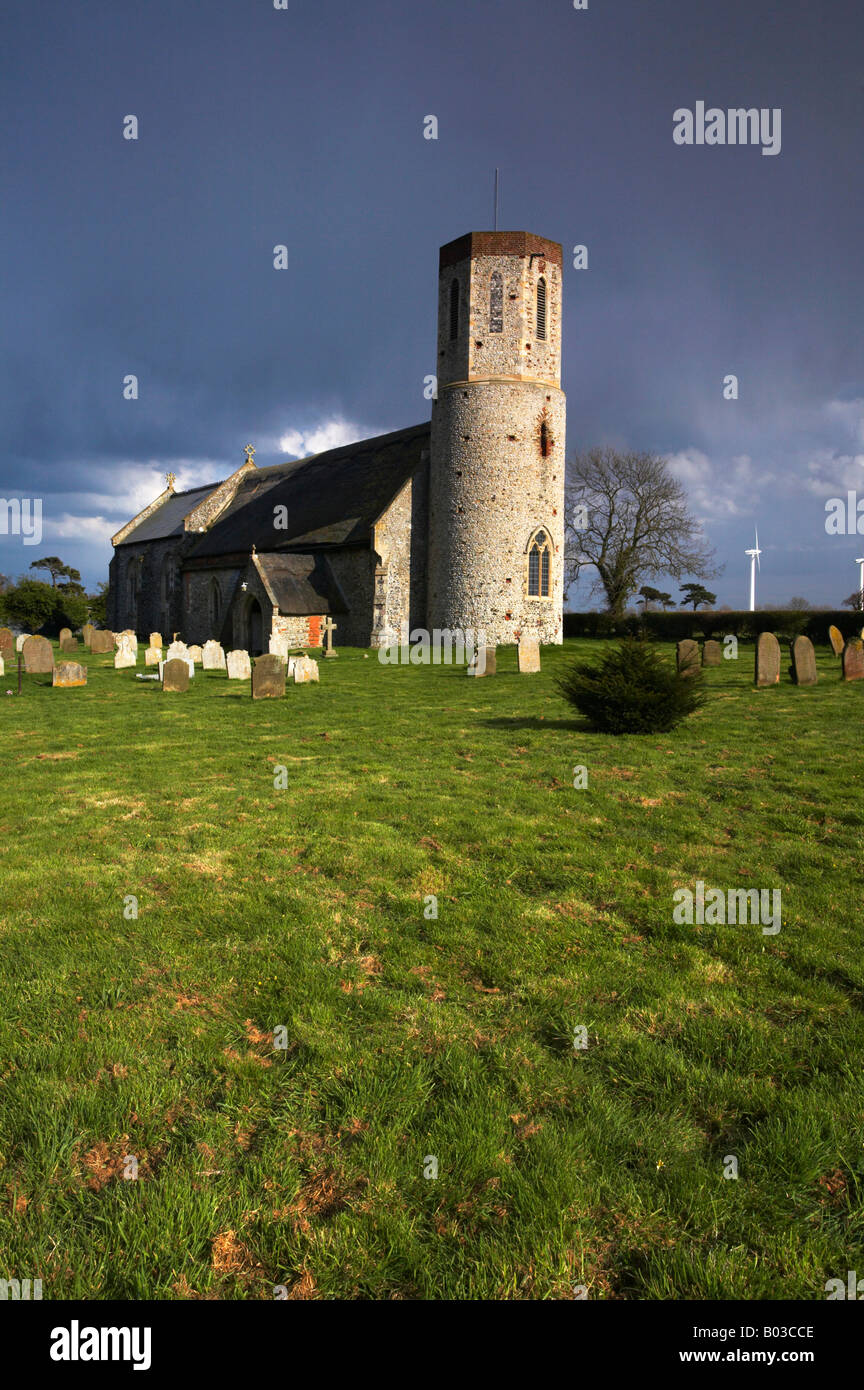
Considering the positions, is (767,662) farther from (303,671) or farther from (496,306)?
(496,306)

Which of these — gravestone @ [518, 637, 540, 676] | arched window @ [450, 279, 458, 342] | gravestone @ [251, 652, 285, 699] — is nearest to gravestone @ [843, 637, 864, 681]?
gravestone @ [518, 637, 540, 676]

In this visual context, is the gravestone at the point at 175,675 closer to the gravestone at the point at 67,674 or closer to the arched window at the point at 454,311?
the gravestone at the point at 67,674

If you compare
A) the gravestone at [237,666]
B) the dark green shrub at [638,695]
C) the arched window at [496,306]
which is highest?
the arched window at [496,306]

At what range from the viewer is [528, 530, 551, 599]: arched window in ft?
91.1

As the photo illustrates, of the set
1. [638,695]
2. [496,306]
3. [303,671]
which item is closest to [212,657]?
[303,671]

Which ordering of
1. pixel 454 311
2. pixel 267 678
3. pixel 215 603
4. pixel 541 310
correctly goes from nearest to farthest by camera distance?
pixel 267 678
pixel 541 310
pixel 454 311
pixel 215 603

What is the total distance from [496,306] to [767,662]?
63.2 feet

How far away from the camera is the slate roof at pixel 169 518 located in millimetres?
42344

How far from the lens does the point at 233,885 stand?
456 centimetres

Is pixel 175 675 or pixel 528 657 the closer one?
pixel 175 675

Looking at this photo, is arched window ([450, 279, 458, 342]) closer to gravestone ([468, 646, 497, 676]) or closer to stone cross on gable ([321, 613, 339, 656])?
stone cross on gable ([321, 613, 339, 656])

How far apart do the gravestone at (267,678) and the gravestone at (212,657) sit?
6.34 metres

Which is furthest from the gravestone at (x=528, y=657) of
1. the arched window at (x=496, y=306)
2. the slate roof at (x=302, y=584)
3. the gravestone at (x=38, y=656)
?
the arched window at (x=496, y=306)

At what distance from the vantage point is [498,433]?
27016 mm
